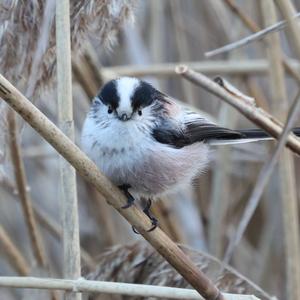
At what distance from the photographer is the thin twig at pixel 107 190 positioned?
3.63ft

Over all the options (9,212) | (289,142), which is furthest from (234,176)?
(289,142)

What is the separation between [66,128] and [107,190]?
148 mm

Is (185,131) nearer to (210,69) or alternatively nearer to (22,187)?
(22,187)

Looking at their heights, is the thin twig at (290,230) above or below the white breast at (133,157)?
below

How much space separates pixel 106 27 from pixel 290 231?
70 centimetres

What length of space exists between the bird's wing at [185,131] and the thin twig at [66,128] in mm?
299

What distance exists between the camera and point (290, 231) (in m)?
1.68

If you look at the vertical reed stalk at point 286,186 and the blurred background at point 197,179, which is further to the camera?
the blurred background at point 197,179

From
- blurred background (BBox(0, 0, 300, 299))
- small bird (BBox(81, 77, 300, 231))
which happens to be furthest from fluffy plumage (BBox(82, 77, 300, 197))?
blurred background (BBox(0, 0, 300, 299))

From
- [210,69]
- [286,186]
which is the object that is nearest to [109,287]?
[286,186]

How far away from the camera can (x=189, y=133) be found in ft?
5.55

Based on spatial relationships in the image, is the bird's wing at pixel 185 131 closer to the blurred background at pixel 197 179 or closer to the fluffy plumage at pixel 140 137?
the fluffy plumage at pixel 140 137

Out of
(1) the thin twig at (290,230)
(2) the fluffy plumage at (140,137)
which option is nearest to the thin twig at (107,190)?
(2) the fluffy plumage at (140,137)

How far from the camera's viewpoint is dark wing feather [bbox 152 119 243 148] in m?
1.57
